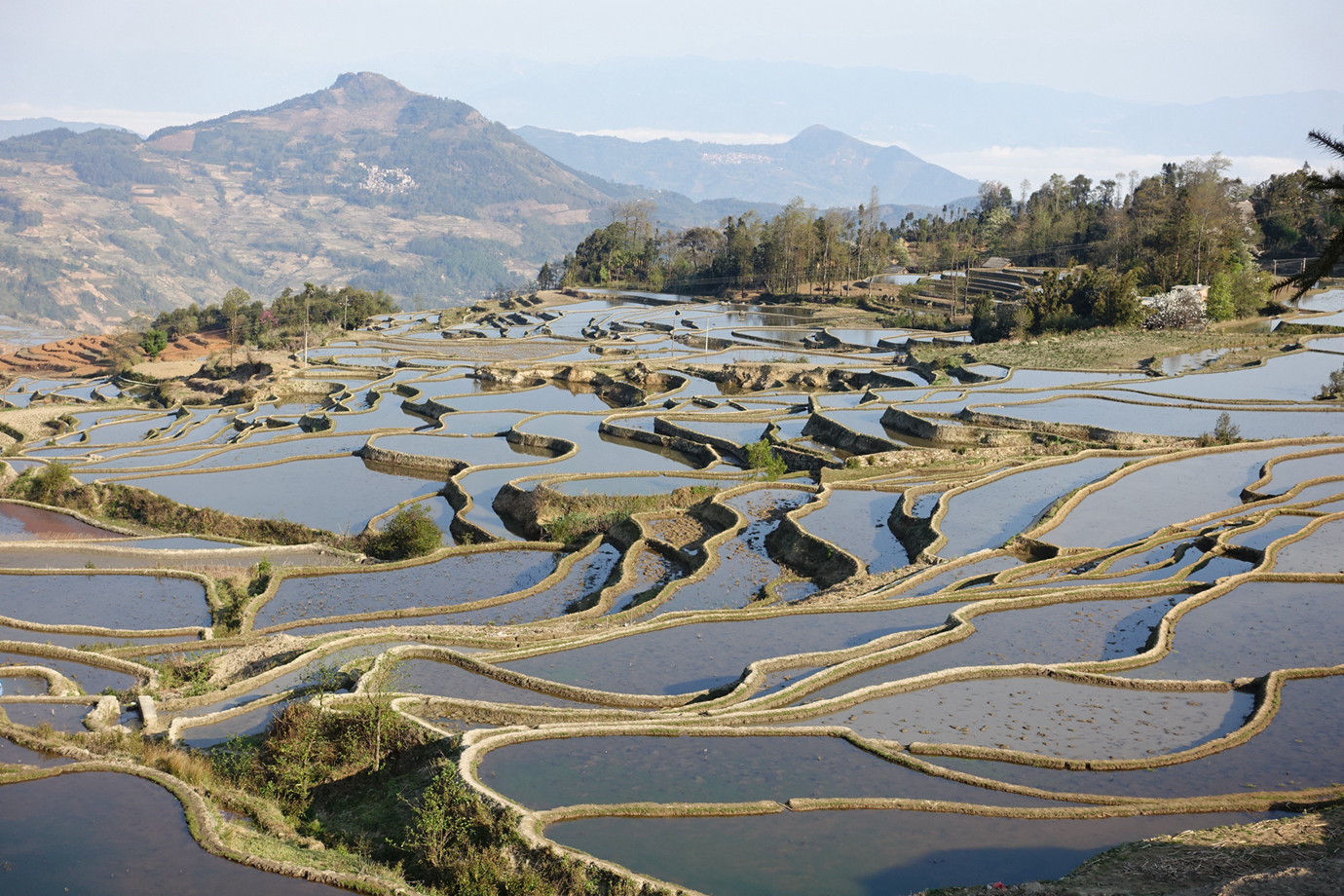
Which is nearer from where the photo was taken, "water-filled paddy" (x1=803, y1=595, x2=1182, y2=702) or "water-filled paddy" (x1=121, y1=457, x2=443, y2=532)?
"water-filled paddy" (x1=803, y1=595, x2=1182, y2=702)

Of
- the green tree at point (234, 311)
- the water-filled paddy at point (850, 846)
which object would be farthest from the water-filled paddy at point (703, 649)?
the green tree at point (234, 311)

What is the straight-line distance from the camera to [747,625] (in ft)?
58.0

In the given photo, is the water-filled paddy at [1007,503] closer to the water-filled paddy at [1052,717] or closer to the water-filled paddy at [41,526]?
the water-filled paddy at [1052,717]

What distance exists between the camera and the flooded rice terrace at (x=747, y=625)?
10664 millimetres

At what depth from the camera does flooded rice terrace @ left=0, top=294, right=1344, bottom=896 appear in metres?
10.7

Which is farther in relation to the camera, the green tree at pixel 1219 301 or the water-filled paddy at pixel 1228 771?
the green tree at pixel 1219 301

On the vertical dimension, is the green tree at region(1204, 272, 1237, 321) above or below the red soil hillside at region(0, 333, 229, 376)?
above

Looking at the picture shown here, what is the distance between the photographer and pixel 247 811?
1096 centimetres

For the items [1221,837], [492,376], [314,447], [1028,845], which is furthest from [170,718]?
[492,376]

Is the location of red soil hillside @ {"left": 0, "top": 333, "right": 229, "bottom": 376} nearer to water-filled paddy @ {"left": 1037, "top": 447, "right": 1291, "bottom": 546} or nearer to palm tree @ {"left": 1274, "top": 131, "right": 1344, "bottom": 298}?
water-filled paddy @ {"left": 1037, "top": 447, "right": 1291, "bottom": 546}

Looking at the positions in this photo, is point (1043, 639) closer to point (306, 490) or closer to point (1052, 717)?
point (1052, 717)

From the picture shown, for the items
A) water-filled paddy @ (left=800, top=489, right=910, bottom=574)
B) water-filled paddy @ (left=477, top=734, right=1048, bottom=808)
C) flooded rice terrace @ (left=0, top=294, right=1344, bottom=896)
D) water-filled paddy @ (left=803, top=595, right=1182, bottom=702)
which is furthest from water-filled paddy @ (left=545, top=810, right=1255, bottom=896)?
water-filled paddy @ (left=800, top=489, right=910, bottom=574)

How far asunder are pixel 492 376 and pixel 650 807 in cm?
4061

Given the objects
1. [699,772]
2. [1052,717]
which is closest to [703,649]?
[699,772]
